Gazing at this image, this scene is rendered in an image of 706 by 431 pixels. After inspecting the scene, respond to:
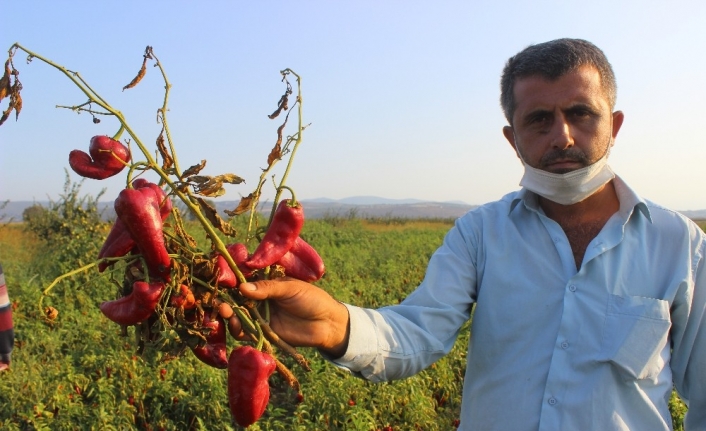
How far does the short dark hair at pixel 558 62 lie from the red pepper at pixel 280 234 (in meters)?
0.85

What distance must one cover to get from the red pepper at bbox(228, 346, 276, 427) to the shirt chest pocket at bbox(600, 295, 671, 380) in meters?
0.94

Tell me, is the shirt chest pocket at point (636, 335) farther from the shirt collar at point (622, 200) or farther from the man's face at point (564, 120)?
the man's face at point (564, 120)

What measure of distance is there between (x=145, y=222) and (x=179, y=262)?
130 mm

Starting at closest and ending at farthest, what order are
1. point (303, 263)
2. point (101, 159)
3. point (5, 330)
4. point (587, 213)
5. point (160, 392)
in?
point (101, 159), point (303, 263), point (587, 213), point (5, 330), point (160, 392)

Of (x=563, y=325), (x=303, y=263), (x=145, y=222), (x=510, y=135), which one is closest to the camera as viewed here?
(x=145, y=222)

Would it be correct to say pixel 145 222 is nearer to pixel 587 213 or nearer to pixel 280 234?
pixel 280 234

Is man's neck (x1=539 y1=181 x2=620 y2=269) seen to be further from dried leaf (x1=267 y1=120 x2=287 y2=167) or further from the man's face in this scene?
dried leaf (x1=267 y1=120 x2=287 y2=167)

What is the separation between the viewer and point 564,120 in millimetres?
1816

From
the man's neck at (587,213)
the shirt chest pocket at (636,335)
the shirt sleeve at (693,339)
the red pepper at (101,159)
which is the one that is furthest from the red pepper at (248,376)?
the shirt sleeve at (693,339)

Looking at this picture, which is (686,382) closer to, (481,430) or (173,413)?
(481,430)

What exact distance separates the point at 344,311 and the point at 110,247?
0.61 meters

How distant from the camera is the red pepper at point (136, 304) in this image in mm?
1302

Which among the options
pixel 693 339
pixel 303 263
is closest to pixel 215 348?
pixel 303 263

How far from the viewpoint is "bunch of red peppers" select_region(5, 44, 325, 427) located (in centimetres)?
131
